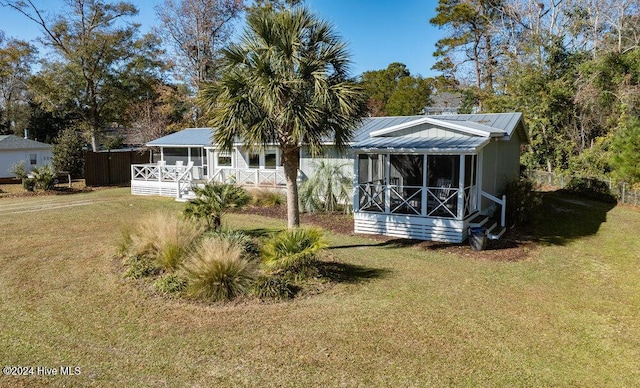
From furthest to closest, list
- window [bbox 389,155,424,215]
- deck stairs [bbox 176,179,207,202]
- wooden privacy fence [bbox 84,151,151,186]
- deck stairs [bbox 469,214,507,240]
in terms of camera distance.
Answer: wooden privacy fence [bbox 84,151,151,186]
deck stairs [bbox 176,179,207,202]
window [bbox 389,155,424,215]
deck stairs [bbox 469,214,507,240]

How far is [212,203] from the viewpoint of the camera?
10227 millimetres

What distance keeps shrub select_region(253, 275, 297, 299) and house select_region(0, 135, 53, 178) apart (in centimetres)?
2613

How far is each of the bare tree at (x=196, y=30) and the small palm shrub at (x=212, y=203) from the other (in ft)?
70.7

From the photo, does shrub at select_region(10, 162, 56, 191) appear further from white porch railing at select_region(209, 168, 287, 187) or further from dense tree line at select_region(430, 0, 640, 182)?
dense tree line at select_region(430, 0, 640, 182)

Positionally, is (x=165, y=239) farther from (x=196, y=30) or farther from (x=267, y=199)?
(x=196, y=30)

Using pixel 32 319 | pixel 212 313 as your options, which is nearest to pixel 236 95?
pixel 212 313

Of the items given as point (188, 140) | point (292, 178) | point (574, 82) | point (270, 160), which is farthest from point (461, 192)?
point (574, 82)

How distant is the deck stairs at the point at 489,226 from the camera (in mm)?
11927

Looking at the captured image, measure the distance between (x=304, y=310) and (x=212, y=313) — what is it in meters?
1.44

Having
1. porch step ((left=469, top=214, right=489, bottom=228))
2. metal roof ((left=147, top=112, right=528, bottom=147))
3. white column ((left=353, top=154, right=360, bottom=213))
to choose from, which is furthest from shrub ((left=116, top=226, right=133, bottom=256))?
porch step ((left=469, top=214, right=489, bottom=228))

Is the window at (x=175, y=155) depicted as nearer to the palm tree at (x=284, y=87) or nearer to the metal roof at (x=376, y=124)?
the metal roof at (x=376, y=124)

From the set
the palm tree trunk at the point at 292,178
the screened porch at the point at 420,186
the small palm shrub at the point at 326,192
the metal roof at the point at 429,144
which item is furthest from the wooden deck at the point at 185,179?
the palm tree trunk at the point at 292,178

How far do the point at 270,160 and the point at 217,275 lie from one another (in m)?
13.2

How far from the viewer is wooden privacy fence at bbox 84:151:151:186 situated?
25.0 meters
